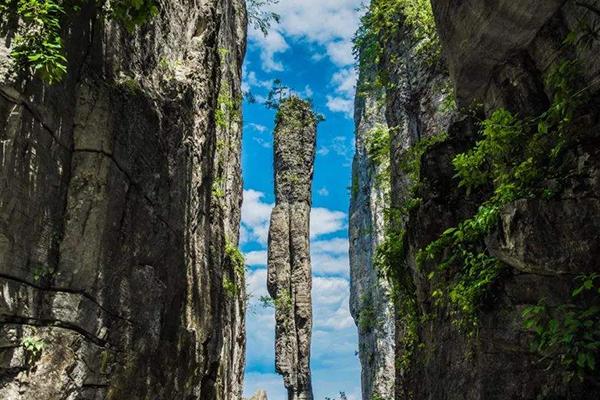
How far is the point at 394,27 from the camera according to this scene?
1714 cm

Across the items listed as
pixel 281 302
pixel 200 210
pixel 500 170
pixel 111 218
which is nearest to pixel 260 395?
pixel 281 302

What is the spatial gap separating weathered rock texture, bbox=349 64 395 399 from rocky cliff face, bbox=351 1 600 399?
662 inches

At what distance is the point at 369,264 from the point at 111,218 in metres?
28.2

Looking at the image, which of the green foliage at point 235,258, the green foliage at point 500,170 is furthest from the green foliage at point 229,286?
the green foliage at point 500,170

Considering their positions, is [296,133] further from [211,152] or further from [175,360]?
[175,360]

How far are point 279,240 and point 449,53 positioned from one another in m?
24.6

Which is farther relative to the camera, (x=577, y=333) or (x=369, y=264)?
(x=369, y=264)

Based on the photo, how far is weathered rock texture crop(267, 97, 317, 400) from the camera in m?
31.2

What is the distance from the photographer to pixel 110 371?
8.37m

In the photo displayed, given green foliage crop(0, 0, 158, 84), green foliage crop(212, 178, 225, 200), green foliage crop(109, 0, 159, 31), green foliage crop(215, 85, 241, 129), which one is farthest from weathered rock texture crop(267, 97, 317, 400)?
green foliage crop(0, 0, 158, 84)

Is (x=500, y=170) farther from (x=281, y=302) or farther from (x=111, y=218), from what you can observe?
(x=281, y=302)

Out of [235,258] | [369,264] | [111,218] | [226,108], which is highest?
[226,108]

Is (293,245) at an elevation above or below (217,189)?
above

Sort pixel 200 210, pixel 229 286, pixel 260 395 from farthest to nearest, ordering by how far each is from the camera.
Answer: pixel 260 395, pixel 229 286, pixel 200 210
